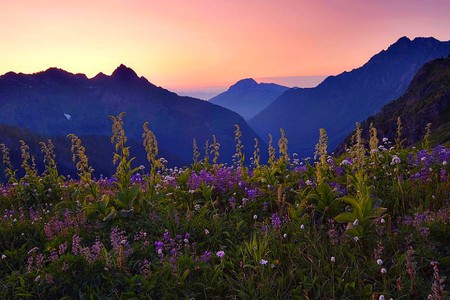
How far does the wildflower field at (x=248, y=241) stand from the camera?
203 inches

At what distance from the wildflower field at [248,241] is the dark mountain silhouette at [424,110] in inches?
3012

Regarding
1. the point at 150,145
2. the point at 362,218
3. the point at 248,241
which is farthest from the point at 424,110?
the point at 248,241

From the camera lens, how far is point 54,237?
6934 millimetres

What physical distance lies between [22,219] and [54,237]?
1923mm

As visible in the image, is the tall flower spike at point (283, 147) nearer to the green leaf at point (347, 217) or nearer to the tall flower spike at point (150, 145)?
the tall flower spike at point (150, 145)

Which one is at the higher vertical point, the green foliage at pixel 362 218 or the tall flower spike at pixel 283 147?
the tall flower spike at pixel 283 147

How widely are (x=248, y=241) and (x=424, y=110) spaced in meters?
141

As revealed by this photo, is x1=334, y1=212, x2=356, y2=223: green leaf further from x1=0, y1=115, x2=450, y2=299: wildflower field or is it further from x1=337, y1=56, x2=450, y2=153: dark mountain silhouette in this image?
x1=337, y1=56, x2=450, y2=153: dark mountain silhouette

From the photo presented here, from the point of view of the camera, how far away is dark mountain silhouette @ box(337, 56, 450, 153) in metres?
116

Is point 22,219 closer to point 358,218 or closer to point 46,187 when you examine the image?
point 46,187

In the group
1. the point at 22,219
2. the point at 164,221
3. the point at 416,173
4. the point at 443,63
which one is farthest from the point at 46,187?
the point at 443,63

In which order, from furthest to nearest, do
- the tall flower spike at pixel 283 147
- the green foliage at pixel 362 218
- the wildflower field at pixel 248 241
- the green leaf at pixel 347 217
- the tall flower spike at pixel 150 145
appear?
the tall flower spike at pixel 283 147 < the tall flower spike at pixel 150 145 < the green leaf at pixel 347 217 < the green foliage at pixel 362 218 < the wildflower field at pixel 248 241

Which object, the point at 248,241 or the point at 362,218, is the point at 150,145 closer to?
the point at 248,241

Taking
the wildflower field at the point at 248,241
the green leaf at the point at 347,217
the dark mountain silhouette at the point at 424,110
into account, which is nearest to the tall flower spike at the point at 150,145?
the wildflower field at the point at 248,241
